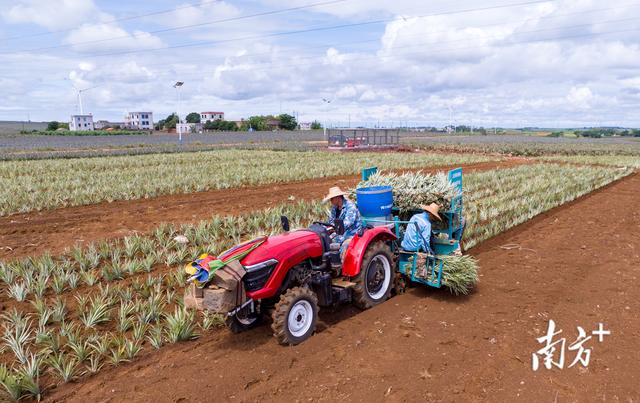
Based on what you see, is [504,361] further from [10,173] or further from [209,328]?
[10,173]

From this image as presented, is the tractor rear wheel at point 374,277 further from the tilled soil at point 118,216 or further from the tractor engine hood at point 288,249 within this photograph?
the tilled soil at point 118,216

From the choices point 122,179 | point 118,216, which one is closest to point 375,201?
point 118,216

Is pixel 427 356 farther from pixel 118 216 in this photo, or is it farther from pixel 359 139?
pixel 359 139

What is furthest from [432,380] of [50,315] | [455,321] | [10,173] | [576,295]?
[10,173]

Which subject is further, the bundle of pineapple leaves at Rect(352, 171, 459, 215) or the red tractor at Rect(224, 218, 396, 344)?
the bundle of pineapple leaves at Rect(352, 171, 459, 215)

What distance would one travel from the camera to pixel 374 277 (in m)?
6.16

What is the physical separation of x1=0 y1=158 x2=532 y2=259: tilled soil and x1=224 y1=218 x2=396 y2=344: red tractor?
5.92m

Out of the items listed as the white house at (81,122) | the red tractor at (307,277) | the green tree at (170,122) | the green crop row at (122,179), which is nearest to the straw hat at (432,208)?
the red tractor at (307,277)

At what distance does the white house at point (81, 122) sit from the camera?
11945 cm

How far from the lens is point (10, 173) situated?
2028 centimetres

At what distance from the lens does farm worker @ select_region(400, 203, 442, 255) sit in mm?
6387

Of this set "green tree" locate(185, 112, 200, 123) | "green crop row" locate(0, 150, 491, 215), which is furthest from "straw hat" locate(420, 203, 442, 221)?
"green tree" locate(185, 112, 200, 123)

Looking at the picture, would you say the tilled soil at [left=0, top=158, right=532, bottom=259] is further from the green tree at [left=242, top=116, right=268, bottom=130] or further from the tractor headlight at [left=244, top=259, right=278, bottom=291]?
the green tree at [left=242, top=116, right=268, bottom=130]

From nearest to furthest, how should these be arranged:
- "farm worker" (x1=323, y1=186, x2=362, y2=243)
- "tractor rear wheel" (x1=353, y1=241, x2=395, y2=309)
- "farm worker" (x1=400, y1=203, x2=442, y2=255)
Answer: "tractor rear wheel" (x1=353, y1=241, x2=395, y2=309) → "farm worker" (x1=323, y1=186, x2=362, y2=243) → "farm worker" (x1=400, y1=203, x2=442, y2=255)
